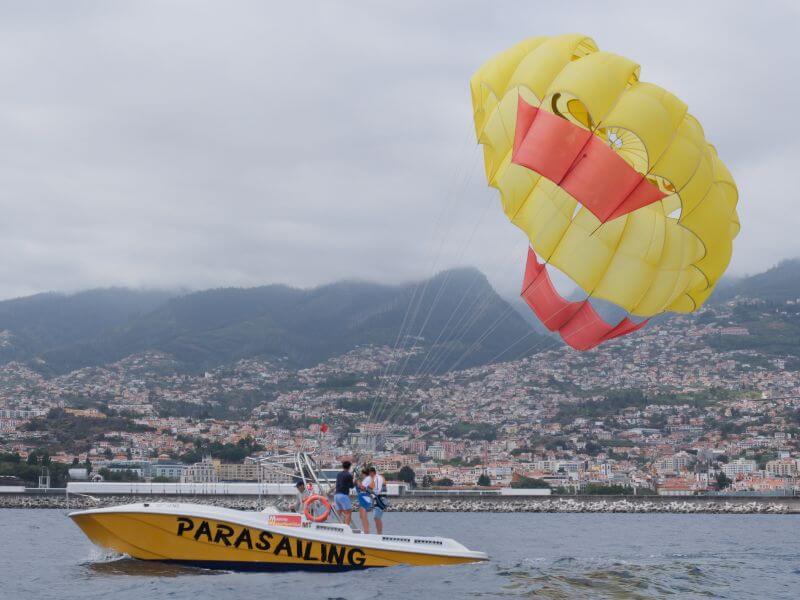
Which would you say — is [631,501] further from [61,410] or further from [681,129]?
[681,129]

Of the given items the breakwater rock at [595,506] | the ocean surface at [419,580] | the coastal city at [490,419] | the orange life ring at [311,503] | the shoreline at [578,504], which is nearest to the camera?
the ocean surface at [419,580]

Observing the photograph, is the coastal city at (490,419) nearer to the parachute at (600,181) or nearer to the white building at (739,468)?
the white building at (739,468)

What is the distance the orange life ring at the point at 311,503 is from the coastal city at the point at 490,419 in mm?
70403

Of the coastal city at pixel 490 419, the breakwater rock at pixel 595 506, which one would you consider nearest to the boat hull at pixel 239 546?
the coastal city at pixel 490 419

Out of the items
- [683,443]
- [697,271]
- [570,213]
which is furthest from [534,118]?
[683,443]

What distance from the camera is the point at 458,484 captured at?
111 m

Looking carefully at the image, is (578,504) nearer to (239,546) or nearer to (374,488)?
(374,488)

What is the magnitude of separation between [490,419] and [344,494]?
121 metres

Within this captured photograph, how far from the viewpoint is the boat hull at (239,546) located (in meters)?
18.1

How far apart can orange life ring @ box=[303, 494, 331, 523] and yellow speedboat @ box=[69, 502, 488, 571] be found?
15cm

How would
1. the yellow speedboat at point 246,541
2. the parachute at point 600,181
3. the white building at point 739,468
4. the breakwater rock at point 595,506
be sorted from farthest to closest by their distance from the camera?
the white building at point 739,468 < the breakwater rock at point 595,506 < the yellow speedboat at point 246,541 < the parachute at point 600,181

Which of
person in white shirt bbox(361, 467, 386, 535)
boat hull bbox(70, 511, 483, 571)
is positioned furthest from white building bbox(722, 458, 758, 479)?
boat hull bbox(70, 511, 483, 571)

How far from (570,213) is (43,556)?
15.7m

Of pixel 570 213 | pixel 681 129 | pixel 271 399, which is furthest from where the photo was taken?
pixel 271 399
